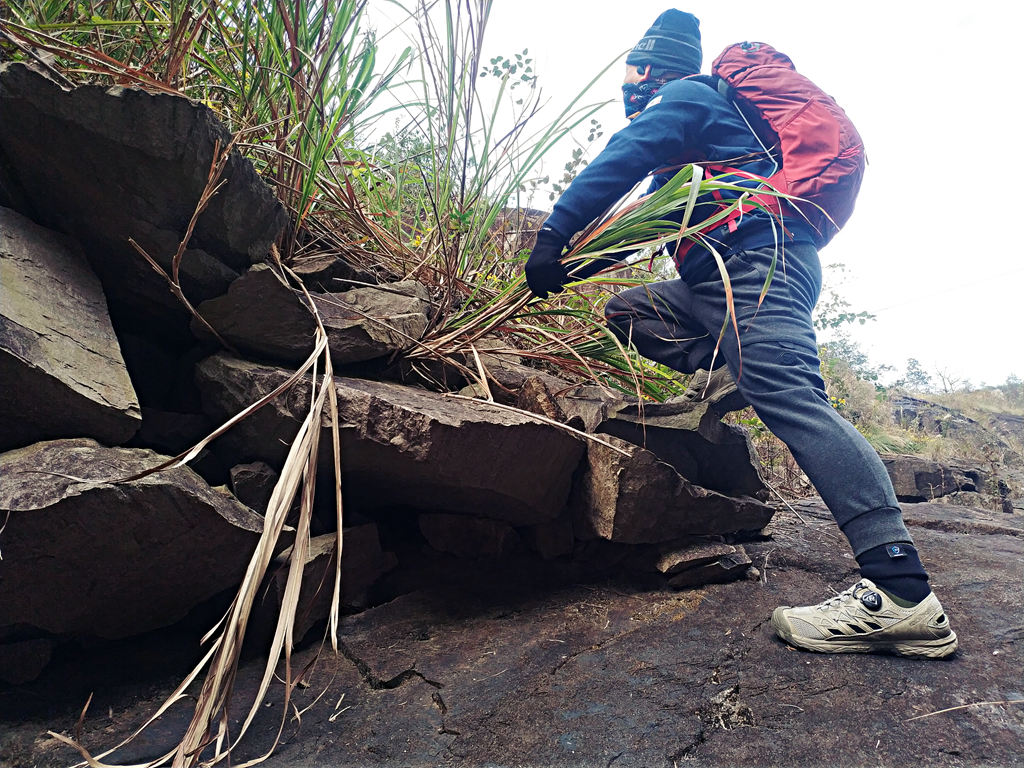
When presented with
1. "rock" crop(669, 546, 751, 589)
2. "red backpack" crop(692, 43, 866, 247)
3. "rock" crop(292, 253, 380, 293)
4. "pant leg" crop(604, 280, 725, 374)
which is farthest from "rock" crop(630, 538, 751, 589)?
"rock" crop(292, 253, 380, 293)

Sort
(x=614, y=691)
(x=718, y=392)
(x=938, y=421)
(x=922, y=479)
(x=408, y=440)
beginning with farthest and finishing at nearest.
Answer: (x=938, y=421)
(x=922, y=479)
(x=718, y=392)
(x=408, y=440)
(x=614, y=691)

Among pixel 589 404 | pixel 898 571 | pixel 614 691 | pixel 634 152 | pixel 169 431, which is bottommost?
pixel 614 691

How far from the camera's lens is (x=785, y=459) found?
12.7 ft

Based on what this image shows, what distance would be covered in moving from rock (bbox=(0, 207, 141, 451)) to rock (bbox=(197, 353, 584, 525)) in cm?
26

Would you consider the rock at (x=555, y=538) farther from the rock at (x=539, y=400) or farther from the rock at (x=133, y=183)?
the rock at (x=133, y=183)

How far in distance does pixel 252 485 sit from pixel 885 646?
5.21 feet

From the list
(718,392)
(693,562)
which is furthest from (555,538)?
(718,392)

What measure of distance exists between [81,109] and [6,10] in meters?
0.52

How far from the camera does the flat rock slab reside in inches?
41.4

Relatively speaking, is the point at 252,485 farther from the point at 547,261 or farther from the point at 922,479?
the point at 922,479

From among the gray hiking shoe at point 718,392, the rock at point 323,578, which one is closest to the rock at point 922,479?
the gray hiking shoe at point 718,392

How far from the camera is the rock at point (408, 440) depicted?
1.49 m

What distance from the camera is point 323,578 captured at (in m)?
1.30

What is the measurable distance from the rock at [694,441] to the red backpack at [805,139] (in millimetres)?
618
